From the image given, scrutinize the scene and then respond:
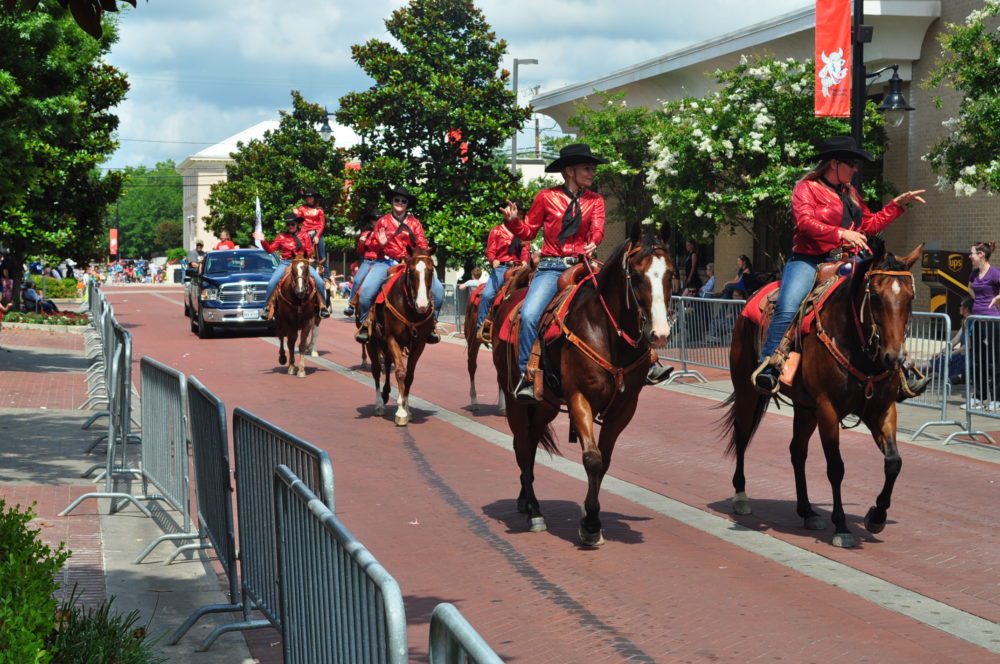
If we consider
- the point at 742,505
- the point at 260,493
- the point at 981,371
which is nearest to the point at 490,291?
the point at 981,371

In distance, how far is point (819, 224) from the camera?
28.5 feet

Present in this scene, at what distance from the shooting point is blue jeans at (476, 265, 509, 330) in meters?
15.5

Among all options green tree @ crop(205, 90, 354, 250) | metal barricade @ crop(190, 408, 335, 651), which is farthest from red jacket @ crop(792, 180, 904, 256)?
green tree @ crop(205, 90, 354, 250)

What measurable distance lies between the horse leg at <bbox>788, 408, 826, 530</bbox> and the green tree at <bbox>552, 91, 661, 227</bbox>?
21.8 metres

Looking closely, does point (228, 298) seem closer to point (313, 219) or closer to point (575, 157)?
point (313, 219)

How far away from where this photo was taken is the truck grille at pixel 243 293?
28.4m

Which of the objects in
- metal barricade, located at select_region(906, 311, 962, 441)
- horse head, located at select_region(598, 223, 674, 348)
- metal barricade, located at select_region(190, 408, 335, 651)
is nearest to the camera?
metal barricade, located at select_region(190, 408, 335, 651)

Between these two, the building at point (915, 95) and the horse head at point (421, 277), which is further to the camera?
the building at point (915, 95)

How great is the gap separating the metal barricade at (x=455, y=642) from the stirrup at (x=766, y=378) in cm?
635

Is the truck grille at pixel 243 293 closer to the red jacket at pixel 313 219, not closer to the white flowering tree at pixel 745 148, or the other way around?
the red jacket at pixel 313 219

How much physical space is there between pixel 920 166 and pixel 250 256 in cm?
1668

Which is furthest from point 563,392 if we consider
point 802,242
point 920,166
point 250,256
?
point 250,256

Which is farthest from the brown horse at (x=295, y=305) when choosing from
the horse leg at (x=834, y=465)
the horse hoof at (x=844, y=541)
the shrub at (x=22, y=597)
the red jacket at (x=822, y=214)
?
the shrub at (x=22, y=597)

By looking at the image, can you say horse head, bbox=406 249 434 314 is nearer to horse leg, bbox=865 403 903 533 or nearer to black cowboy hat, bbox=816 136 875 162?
black cowboy hat, bbox=816 136 875 162
